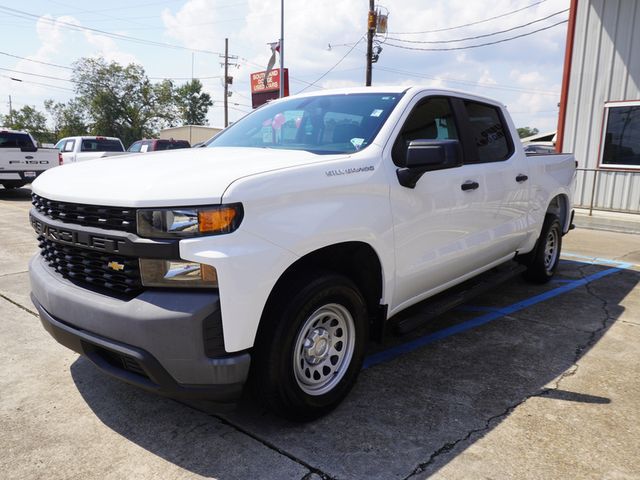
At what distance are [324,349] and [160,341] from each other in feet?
3.21

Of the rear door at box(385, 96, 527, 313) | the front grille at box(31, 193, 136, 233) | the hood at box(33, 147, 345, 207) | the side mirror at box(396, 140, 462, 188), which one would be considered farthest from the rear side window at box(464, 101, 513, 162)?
the front grille at box(31, 193, 136, 233)

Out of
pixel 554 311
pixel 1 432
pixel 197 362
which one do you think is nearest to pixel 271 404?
pixel 197 362

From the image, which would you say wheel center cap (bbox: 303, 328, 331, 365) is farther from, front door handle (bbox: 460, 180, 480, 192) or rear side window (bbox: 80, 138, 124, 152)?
rear side window (bbox: 80, 138, 124, 152)

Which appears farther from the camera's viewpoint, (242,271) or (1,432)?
(1,432)

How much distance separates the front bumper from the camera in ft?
7.29

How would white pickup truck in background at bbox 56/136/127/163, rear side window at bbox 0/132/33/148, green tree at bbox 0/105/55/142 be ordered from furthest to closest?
green tree at bbox 0/105/55/142 < white pickup truck in background at bbox 56/136/127/163 < rear side window at bbox 0/132/33/148

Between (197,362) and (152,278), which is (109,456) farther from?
(152,278)

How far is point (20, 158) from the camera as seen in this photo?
44.7 ft

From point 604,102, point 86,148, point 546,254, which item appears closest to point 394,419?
point 546,254

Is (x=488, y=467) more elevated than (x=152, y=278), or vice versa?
(x=152, y=278)

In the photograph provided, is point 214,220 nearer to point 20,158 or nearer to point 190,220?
point 190,220

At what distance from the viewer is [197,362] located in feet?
7.41

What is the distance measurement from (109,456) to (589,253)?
7500 mm

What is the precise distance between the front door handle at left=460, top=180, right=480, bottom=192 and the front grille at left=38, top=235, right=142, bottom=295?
2389 mm
